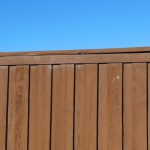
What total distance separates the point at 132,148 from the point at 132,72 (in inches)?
23.0

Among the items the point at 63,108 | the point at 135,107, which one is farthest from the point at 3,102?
the point at 135,107

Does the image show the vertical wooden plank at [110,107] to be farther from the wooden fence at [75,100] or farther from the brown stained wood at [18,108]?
the brown stained wood at [18,108]

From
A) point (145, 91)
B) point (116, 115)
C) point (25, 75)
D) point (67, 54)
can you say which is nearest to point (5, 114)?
point (25, 75)

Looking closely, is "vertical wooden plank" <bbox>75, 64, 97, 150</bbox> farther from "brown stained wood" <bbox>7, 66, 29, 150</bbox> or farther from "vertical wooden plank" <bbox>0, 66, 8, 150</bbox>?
"vertical wooden plank" <bbox>0, 66, 8, 150</bbox>

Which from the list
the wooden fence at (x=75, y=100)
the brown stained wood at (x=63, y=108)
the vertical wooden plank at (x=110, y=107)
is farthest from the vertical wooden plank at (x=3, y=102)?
the vertical wooden plank at (x=110, y=107)

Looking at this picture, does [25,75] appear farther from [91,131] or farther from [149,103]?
[149,103]

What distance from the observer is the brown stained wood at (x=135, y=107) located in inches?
114

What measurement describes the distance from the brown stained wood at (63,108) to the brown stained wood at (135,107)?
0.45 metres

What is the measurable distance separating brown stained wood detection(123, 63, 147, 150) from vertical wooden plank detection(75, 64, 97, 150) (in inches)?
9.9

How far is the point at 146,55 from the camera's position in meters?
2.91

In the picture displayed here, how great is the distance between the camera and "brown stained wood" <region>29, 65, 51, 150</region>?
315cm

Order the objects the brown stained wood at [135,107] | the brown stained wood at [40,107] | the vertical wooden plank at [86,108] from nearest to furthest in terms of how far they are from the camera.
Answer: the brown stained wood at [135,107], the vertical wooden plank at [86,108], the brown stained wood at [40,107]

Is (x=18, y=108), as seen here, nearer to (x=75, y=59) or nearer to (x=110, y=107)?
(x=75, y=59)

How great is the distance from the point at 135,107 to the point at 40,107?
2.61 feet
